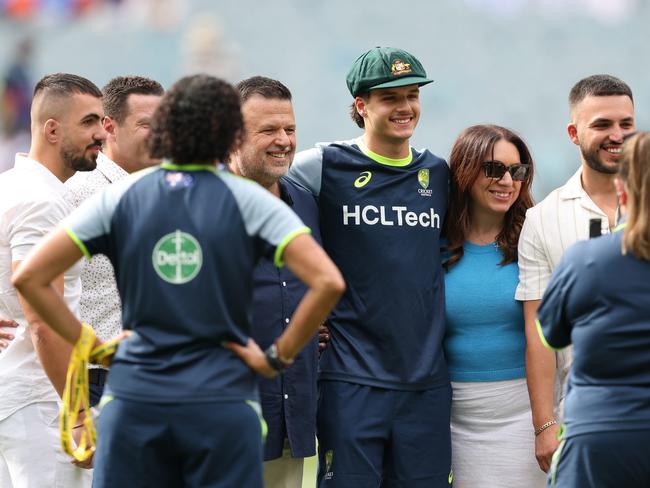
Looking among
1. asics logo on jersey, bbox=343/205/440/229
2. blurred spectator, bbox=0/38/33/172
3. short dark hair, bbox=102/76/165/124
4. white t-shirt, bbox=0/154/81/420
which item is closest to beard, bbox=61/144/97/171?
white t-shirt, bbox=0/154/81/420

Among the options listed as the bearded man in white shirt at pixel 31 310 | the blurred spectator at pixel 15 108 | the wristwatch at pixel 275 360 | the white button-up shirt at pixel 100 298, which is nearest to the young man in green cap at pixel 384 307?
the white button-up shirt at pixel 100 298

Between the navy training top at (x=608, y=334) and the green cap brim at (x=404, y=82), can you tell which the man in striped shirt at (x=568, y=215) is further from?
the navy training top at (x=608, y=334)

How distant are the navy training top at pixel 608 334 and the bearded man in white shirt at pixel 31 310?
2096 millimetres

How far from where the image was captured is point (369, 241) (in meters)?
5.47

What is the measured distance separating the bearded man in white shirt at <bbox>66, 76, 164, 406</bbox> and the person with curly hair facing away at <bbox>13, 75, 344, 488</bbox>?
133 centimetres

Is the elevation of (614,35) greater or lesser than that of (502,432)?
greater

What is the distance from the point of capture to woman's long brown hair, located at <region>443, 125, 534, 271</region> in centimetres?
569

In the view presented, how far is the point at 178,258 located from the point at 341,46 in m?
14.9

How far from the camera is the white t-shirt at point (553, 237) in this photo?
17.9ft

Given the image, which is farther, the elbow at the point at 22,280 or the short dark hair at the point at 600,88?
the short dark hair at the point at 600,88

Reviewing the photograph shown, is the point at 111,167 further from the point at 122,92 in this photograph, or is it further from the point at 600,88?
the point at 600,88

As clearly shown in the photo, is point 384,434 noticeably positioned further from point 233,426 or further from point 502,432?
point 233,426

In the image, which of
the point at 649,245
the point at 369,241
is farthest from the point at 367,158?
the point at 649,245

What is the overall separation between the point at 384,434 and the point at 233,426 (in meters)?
1.69
